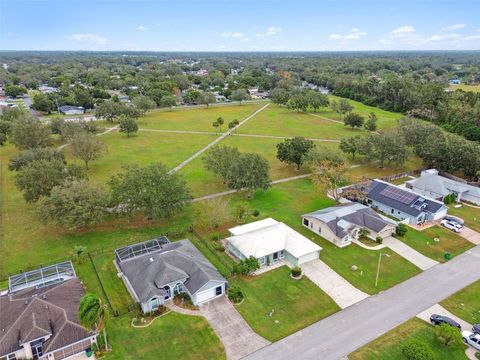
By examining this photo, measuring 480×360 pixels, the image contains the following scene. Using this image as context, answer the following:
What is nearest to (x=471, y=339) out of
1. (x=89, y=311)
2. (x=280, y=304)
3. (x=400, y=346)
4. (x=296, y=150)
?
(x=400, y=346)

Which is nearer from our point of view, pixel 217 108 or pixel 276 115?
pixel 276 115

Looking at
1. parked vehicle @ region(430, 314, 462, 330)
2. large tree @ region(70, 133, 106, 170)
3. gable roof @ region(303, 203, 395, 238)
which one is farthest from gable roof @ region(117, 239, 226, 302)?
large tree @ region(70, 133, 106, 170)

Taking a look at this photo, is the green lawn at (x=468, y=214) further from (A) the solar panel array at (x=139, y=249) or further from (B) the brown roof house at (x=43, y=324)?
(B) the brown roof house at (x=43, y=324)

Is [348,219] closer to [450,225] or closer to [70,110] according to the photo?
[450,225]

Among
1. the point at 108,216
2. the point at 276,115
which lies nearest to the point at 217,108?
the point at 276,115

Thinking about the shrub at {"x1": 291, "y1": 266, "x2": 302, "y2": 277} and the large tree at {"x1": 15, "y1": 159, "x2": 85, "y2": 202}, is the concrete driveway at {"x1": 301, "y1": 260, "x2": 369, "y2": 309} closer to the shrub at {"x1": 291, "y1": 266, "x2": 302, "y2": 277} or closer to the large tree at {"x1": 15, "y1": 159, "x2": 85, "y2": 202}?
the shrub at {"x1": 291, "y1": 266, "x2": 302, "y2": 277}

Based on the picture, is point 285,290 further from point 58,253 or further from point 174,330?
point 58,253
